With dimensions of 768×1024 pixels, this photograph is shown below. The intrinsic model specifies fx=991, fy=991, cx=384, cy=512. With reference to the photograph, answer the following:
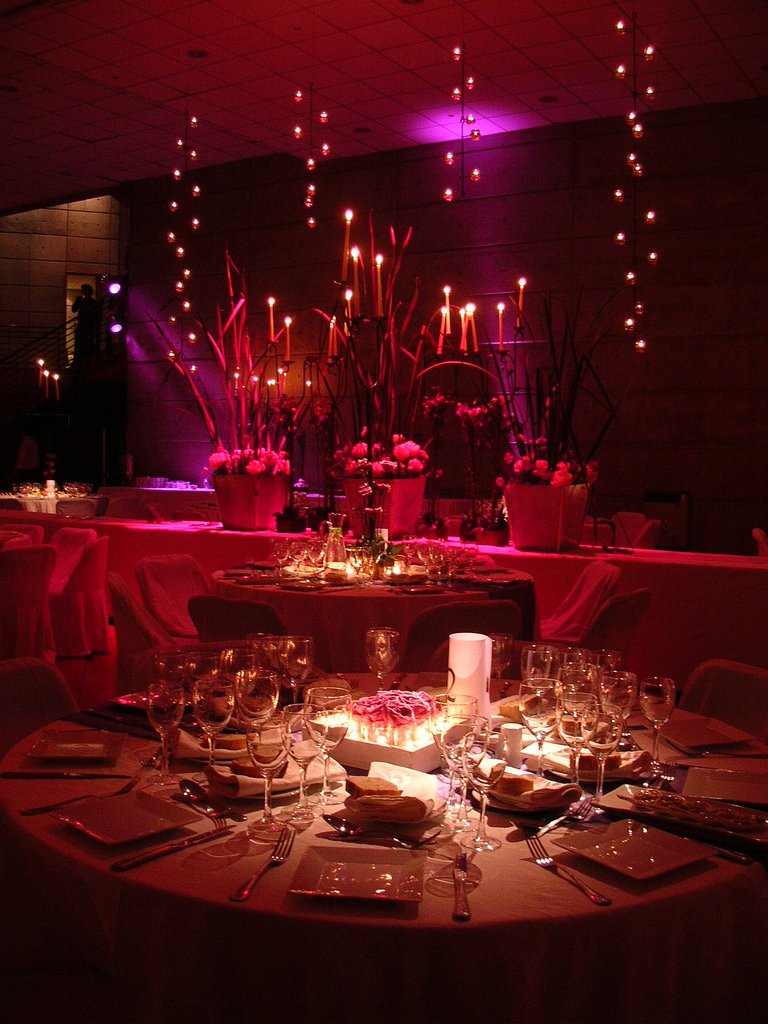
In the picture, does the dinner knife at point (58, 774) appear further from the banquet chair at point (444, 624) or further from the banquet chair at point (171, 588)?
the banquet chair at point (171, 588)

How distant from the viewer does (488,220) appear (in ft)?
35.3

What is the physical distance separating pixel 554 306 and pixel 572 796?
29.8 ft

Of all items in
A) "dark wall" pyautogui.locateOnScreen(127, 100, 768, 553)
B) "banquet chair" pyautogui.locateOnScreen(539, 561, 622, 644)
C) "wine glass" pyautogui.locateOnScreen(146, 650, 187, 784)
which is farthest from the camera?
"dark wall" pyautogui.locateOnScreen(127, 100, 768, 553)

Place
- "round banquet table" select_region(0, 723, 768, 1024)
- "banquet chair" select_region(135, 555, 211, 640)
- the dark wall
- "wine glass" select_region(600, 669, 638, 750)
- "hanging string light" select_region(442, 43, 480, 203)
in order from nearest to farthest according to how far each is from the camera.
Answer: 1. "round banquet table" select_region(0, 723, 768, 1024)
2. "wine glass" select_region(600, 669, 638, 750)
3. "banquet chair" select_region(135, 555, 211, 640)
4. "hanging string light" select_region(442, 43, 480, 203)
5. the dark wall

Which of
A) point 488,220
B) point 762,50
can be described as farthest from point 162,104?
point 762,50

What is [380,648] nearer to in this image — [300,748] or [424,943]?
[300,748]

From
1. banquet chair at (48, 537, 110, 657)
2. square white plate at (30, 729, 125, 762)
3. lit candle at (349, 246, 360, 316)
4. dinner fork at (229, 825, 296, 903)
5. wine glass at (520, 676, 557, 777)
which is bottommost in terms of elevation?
banquet chair at (48, 537, 110, 657)

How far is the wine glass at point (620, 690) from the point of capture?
1.99 meters

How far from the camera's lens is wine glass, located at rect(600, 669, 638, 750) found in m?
1.99

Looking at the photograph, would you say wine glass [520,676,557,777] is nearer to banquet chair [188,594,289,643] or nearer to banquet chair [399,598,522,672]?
banquet chair [399,598,522,672]

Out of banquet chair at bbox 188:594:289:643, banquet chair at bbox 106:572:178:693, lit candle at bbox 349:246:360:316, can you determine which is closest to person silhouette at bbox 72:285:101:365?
lit candle at bbox 349:246:360:316

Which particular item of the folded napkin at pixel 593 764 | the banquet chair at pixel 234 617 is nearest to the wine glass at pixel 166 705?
the folded napkin at pixel 593 764

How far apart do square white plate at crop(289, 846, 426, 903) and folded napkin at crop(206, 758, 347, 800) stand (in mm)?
261

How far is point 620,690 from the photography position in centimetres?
203
